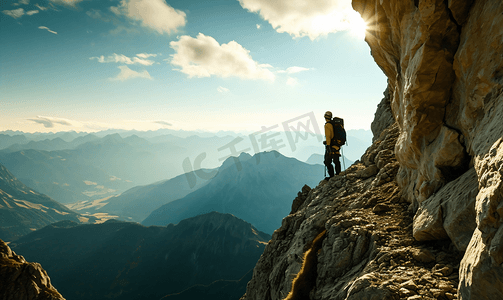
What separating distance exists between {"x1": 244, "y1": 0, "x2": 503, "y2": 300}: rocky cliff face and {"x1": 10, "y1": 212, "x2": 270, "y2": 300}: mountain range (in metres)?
130

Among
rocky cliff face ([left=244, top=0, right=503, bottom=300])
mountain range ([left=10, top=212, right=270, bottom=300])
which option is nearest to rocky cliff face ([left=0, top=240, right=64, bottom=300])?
rocky cliff face ([left=244, top=0, right=503, bottom=300])

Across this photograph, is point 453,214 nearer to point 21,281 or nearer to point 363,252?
point 363,252

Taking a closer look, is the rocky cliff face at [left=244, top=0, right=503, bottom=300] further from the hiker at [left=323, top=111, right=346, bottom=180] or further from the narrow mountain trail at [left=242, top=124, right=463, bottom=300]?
the hiker at [left=323, top=111, right=346, bottom=180]

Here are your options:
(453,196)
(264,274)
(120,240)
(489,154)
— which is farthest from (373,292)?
(120,240)

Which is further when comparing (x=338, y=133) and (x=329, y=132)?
(x=338, y=133)

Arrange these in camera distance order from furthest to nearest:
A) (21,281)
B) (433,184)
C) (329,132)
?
(21,281), (329,132), (433,184)

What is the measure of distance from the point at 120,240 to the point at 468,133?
757 ft

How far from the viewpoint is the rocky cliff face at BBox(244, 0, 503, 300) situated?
4.78 meters

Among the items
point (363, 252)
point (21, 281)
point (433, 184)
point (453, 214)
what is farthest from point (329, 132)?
point (21, 281)

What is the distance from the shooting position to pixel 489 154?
15.6 ft

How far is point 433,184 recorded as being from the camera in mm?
8266

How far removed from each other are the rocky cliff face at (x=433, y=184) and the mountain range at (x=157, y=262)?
427 feet

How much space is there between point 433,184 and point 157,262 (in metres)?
196

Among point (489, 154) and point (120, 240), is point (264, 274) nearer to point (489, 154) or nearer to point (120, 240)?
point (489, 154)
